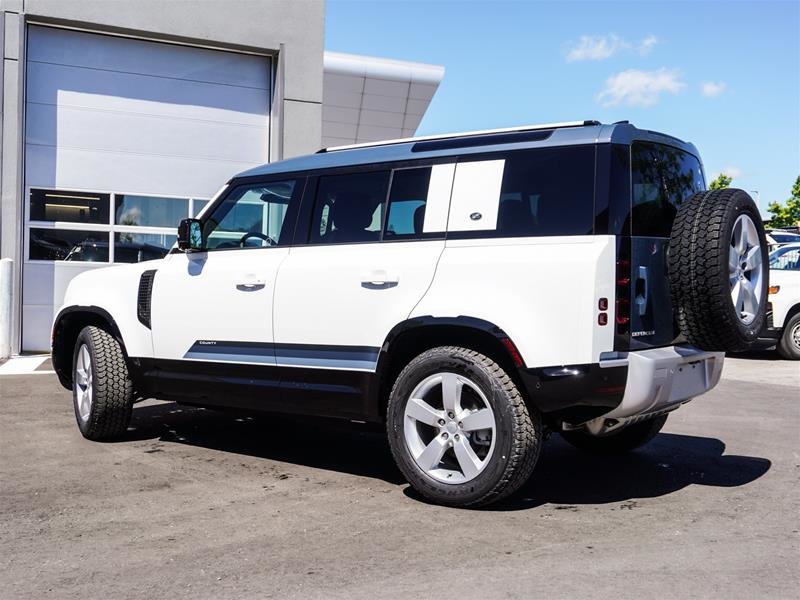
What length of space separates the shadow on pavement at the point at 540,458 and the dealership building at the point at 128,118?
5.72m

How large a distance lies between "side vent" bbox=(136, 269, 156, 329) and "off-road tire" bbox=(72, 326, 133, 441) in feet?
1.29

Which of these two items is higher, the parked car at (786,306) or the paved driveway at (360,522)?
the parked car at (786,306)

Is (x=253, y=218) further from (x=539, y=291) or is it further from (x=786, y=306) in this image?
(x=786, y=306)

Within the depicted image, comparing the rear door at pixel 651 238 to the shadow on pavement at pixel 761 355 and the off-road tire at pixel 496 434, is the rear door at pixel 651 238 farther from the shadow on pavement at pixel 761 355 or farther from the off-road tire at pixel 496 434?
the shadow on pavement at pixel 761 355

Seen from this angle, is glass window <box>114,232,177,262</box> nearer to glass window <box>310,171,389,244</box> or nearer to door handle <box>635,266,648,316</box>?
glass window <box>310,171,389,244</box>

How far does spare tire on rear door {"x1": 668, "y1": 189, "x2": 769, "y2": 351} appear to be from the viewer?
4.39 metres

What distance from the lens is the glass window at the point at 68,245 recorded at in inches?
482

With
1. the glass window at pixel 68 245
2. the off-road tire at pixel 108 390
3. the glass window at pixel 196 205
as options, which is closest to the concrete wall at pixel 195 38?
the glass window at pixel 68 245

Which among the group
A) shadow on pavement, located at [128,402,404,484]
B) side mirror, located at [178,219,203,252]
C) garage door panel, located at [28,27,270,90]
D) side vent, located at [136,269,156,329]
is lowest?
shadow on pavement, located at [128,402,404,484]

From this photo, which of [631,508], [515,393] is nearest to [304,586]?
[515,393]

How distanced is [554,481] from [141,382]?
296cm

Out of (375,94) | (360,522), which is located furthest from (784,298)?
(375,94)

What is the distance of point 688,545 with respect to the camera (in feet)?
12.8

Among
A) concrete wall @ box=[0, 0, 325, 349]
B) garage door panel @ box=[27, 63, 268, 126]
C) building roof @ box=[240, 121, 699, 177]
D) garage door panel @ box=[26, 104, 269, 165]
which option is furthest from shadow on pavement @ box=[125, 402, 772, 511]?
garage door panel @ box=[27, 63, 268, 126]
